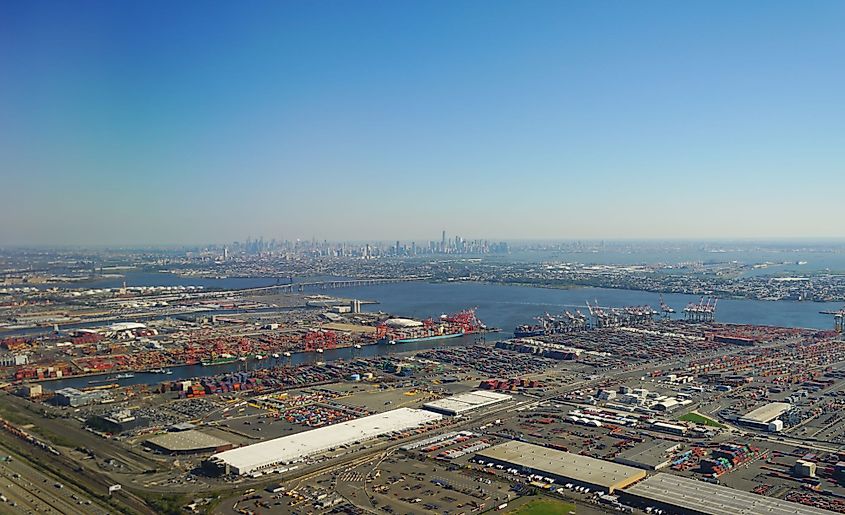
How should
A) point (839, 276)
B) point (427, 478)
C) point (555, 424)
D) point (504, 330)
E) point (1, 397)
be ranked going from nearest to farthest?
point (427, 478)
point (555, 424)
point (1, 397)
point (504, 330)
point (839, 276)

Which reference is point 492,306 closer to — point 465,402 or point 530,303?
point 530,303

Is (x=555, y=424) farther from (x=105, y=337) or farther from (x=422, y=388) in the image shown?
(x=105, y=337)

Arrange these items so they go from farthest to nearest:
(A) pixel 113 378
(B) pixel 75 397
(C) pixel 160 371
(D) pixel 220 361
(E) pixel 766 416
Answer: (D) pixel 220 361, (C) pixel 160 371, (A) pixel 113 378, (B) pixel 75 397, (E) pixel 766 416

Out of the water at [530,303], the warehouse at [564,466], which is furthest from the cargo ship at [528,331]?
the warehouse at [564,466]

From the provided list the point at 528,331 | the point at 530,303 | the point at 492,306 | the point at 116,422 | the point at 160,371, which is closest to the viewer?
the point at 116,422

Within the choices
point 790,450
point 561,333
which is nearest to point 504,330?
point 561,333

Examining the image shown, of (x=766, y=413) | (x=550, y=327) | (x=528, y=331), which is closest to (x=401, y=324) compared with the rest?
(x=528, y=331)

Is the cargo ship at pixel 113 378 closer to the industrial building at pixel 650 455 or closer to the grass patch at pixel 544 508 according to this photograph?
the grass patch at pixel 544 508
